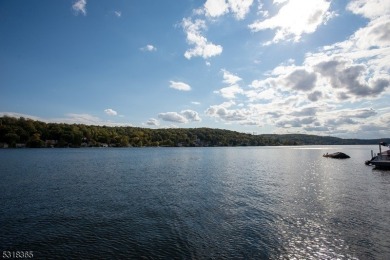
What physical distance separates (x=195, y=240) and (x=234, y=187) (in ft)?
93.7

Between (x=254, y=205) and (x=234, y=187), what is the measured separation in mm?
14528

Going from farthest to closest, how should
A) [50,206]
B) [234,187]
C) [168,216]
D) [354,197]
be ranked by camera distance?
[234,187]
[354,197]
[50,206]
[168,216]

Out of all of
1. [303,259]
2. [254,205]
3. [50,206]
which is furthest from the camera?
[254,205]

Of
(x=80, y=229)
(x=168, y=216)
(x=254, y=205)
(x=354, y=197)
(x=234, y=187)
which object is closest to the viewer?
(x=80, y=229)

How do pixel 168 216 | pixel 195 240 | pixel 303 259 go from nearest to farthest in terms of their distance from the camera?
pixel 303 259 < pixel 195 240 < pixel 168 216

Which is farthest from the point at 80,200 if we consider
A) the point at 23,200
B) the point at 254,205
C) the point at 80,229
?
the point at 254,205

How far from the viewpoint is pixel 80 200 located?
37.7 meters

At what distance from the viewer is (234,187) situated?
51031 millimetres

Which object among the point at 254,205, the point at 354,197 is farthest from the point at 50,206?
the point at 354,197

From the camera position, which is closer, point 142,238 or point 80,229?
point 142,238

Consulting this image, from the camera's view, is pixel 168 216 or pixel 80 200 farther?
pixel 80 200

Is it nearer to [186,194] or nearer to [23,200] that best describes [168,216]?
[186,194]

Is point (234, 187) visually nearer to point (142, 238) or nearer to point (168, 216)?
point (168, 216)

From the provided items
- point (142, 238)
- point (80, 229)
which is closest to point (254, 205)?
point (142, 238)
